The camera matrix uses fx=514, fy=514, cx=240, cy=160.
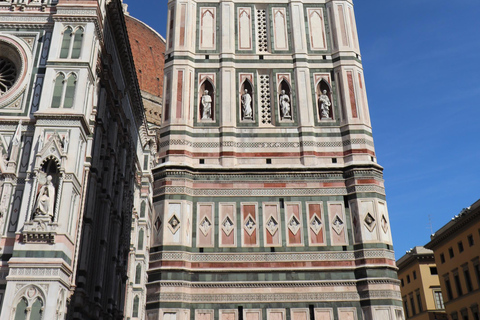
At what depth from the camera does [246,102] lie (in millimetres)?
18047

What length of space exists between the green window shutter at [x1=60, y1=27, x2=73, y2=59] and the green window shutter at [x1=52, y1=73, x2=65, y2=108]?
933 millimetres

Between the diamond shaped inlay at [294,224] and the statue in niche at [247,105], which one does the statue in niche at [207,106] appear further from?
the diamond shaped inlay at [294,224]

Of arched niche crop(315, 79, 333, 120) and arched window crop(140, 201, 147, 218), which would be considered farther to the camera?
arched window crop(140, 201, 147, 218)

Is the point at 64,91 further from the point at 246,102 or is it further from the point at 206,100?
the point at 246,102

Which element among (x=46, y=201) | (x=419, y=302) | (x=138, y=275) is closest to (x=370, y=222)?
(x=46, y=201)

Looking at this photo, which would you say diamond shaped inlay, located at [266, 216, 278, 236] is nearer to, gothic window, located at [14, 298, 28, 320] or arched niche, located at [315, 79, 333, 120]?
arched niche, located at [315, 79, 333, 120]

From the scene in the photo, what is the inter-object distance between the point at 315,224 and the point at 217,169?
3.61 m

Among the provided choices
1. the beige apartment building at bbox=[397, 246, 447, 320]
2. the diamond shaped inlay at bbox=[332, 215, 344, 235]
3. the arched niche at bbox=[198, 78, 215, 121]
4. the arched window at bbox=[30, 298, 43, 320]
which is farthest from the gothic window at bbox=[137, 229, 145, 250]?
the diamond shaped inlay at bbox=[332, 215, 344, 235]

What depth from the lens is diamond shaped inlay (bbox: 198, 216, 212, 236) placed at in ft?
52.5

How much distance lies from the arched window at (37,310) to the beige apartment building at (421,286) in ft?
116

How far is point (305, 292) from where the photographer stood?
1533cm

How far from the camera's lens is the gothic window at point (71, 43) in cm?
1956

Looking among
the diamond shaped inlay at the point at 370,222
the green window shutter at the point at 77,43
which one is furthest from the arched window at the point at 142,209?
the diamond shaped inlay at the point at 370,222

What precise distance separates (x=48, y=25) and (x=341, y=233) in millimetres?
13946
